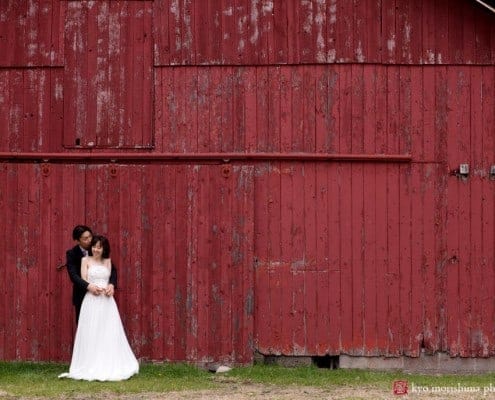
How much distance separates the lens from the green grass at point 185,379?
10.9 m

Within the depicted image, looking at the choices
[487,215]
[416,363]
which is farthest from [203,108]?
[416,363]

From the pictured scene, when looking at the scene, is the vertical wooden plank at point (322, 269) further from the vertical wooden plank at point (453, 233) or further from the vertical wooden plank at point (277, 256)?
the vertical wooden plank at point (453, 233)

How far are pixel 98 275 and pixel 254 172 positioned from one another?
7.13ft

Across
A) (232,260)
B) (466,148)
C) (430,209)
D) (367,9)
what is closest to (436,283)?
(430,209)

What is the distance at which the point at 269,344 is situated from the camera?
12.1m

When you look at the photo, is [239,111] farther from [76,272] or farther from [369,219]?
[76,272]

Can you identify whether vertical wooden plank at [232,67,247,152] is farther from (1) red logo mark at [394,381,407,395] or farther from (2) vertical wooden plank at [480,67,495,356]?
(1) red logo mark at [394,381,407,395]

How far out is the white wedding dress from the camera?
11414 mm

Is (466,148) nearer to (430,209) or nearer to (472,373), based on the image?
(430,209)

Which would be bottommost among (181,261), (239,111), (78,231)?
(181,261)

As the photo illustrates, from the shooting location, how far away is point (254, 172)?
12.2 m

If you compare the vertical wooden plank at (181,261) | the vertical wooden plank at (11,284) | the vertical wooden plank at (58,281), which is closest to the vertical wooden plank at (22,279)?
the vertical wooden plank at (11,284)

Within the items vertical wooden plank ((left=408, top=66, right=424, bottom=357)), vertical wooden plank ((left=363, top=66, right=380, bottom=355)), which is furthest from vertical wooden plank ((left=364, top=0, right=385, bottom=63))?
vertical wooden plank ((left=408, top=66, right=424, bottom=357))

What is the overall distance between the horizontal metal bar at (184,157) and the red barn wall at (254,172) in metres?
0.03
